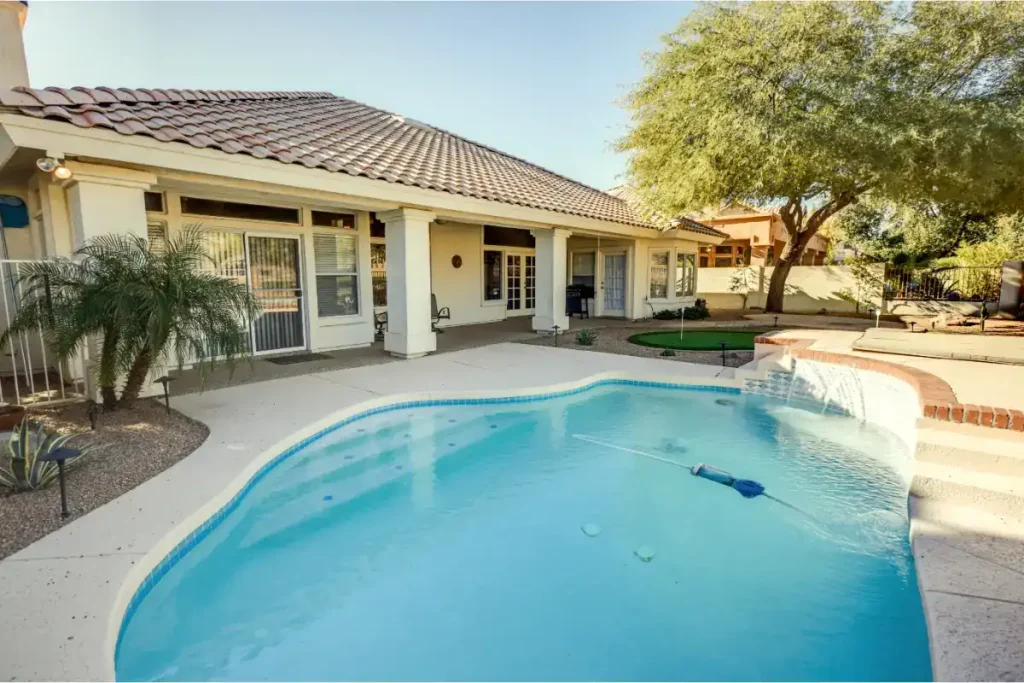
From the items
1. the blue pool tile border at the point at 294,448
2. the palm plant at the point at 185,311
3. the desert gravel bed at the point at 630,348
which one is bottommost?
the blue pool tile border at the point at 294,448

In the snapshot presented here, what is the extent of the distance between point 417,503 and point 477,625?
1.77m

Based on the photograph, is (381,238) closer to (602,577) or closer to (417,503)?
(417,503)

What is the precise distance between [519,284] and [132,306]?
12.8 metres

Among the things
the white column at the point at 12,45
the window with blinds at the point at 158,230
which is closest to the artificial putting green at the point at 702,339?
the window with blinds at the point at 158,230

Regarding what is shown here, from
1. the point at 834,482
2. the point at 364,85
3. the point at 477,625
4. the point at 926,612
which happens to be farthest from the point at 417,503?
the point at 364,85

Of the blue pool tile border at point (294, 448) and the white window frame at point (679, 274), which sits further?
the white window frame at point (679, 274)

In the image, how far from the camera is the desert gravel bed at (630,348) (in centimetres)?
949

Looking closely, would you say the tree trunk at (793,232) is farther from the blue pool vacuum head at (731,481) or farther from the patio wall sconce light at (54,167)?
the patio wall sconce light at (54,167)

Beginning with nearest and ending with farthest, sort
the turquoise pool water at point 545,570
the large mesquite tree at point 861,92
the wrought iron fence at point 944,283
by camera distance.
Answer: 1. the turquoise pool water at point 545,570
2. the large mesquite tree at point 861,92
3. the wrought iron fence at point 944,283

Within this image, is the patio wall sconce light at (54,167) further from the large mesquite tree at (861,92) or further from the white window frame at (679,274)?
the white window frame at (679,274)

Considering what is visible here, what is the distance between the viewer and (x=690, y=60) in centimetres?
1146

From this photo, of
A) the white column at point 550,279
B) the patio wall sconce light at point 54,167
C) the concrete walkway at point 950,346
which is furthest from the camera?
the white column at point 550,279

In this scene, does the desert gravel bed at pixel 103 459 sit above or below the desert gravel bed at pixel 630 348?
below

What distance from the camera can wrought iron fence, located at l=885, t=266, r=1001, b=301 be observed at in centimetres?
1459
